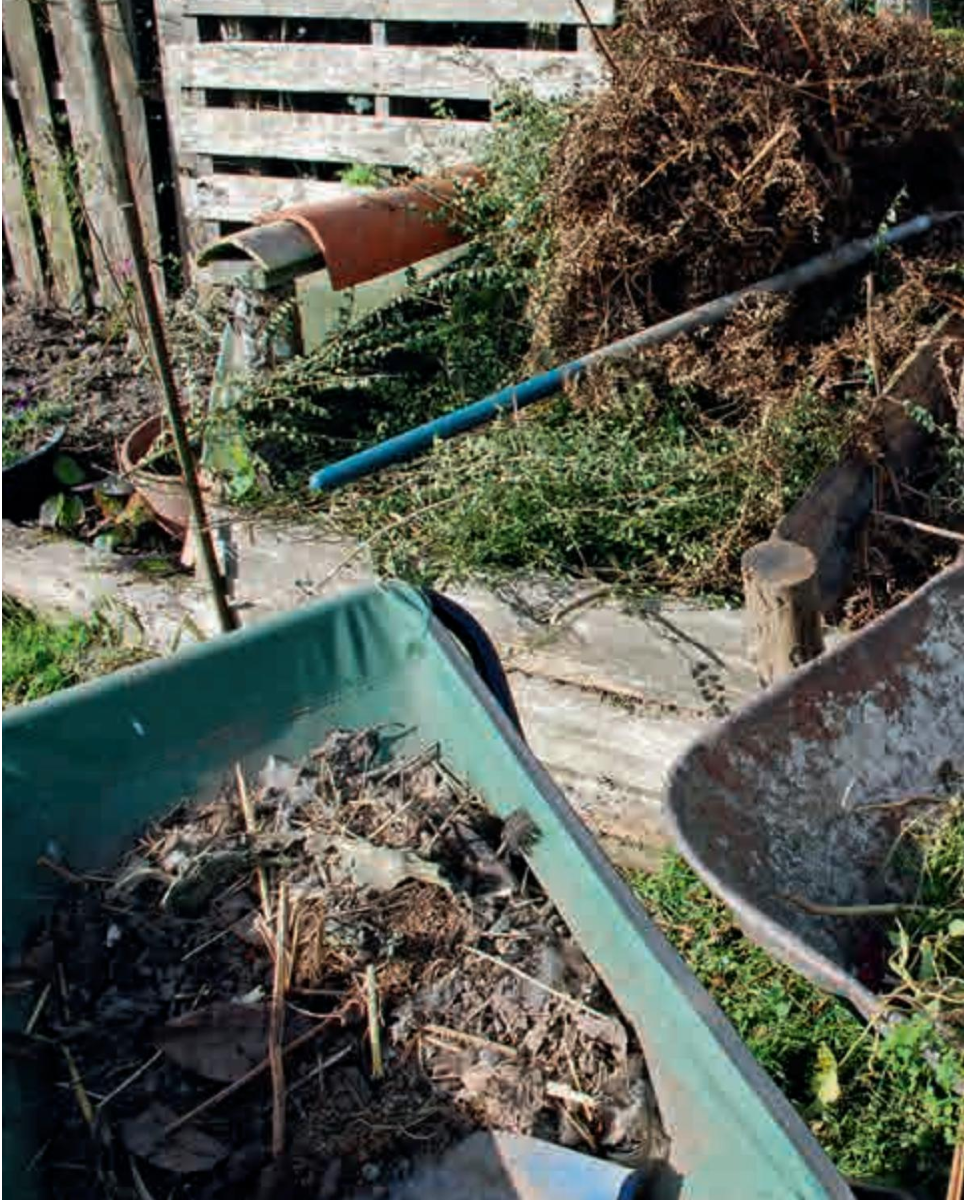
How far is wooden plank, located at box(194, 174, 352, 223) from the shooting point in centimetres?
546

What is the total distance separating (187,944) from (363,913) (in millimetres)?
257

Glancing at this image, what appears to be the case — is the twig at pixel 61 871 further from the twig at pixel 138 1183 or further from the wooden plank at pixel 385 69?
the wooden plank at pixel 385 69

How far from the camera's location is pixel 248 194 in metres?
5.62

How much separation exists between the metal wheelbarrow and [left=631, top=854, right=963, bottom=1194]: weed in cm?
16

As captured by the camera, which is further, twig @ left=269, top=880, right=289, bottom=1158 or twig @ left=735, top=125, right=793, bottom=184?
twig @ left=735, top=125, right=793, bottom=184

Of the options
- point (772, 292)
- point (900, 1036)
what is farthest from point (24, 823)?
point (772, 292)

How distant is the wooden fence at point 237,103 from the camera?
498 cm

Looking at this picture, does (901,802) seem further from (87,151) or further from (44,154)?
(44,154)

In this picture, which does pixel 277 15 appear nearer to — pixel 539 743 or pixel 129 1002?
pixel 539 743

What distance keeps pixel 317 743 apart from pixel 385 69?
12.3 ft

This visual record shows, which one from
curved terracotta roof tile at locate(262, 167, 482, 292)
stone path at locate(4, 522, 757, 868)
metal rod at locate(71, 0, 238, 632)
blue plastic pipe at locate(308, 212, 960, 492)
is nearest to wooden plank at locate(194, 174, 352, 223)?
curved terracotta roof tile at locate(262, 167, 482, 292)

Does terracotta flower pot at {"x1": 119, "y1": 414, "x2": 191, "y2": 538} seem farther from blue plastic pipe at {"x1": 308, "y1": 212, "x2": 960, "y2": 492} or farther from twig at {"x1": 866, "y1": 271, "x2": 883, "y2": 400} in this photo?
twig at {"x1": 866, "y1": 271, "x2": 883, "y2": 400}

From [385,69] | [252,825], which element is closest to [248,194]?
[385,69]

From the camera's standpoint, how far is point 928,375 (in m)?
3.40
